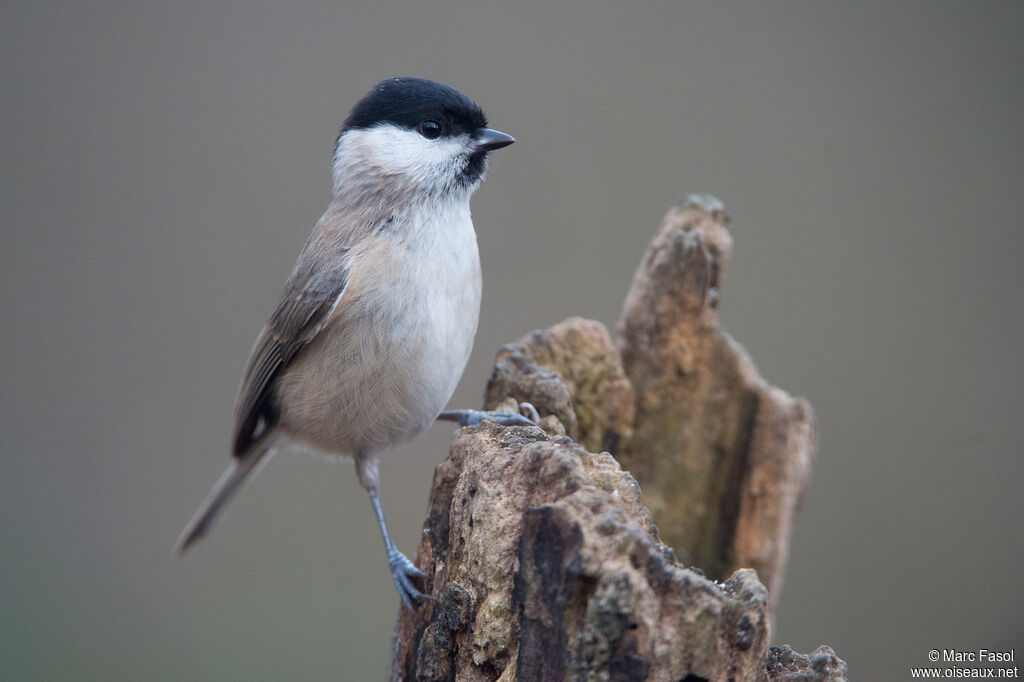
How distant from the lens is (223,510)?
3.50 m

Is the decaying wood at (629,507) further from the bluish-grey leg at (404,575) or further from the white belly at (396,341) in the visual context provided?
the white belly at (396,341)

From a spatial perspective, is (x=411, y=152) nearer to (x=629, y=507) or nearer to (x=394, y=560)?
(x=394, y=560)

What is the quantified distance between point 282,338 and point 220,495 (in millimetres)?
1028

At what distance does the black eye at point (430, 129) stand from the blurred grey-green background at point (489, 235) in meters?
2.35

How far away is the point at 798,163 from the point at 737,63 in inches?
32.8

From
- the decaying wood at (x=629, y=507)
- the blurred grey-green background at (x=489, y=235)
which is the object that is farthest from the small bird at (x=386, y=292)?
the blurred grey-green background at (x=489, y=235)

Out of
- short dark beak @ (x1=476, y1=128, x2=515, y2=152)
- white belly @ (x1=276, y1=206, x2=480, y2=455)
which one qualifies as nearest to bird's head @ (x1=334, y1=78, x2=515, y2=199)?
short dark beak @ (x1=476, y1=128, x2=515, y2=152)

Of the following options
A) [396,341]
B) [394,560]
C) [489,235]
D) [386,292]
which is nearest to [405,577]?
[394,560]

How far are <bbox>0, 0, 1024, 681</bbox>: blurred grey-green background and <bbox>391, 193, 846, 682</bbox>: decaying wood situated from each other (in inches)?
87.6

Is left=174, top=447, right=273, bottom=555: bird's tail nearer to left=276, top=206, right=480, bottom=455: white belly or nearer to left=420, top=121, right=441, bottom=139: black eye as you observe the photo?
left=276, top=206, right=480, bottom=455: white belly

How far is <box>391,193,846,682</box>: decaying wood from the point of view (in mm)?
1330

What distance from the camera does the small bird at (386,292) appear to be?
98.4 inches

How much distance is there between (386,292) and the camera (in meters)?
2.48

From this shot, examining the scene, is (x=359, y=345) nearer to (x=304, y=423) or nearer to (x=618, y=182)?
(x=304, y=423)
